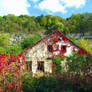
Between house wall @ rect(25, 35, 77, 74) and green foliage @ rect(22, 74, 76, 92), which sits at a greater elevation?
house wall @ rect(25, 35, 77, 74)

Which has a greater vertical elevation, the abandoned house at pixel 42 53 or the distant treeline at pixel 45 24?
the distant treeline at pixel 45 24

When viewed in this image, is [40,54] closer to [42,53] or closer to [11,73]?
[42,53]

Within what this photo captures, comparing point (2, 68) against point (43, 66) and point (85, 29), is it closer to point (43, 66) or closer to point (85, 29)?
point (43, 66)

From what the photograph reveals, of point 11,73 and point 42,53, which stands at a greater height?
point 42,53

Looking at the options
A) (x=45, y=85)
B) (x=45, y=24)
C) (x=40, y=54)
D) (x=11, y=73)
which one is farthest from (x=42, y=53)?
(x=45, y=24)

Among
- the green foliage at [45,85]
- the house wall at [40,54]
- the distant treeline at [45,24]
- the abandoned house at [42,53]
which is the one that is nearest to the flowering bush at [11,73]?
the green foliage at [45,85]

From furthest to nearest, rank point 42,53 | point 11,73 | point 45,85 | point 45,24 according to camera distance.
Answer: point 45,24
point 42,53
point 45,85
point 11,73

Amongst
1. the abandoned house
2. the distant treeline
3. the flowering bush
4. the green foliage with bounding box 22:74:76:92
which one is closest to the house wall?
the abandoned house

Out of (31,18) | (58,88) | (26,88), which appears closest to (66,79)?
(58,88)

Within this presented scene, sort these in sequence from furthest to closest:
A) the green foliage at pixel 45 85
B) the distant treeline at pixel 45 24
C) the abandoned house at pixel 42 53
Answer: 1. the distant treeline at pixel 45 24
2. the abandoned house at pixel 42 53
3. the green foliage at pixel 45 85

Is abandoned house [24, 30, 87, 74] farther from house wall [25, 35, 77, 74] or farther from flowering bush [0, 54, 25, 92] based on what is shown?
flowering bush [0, 54, 25, 92]

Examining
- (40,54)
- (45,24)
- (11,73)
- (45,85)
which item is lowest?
(45,85)

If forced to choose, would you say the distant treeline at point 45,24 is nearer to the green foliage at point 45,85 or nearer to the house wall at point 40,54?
the house wall at point 40,54

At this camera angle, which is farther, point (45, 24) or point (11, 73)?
point (45, 24)
